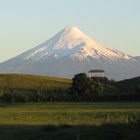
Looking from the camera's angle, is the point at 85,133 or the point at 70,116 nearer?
the point at 85,133

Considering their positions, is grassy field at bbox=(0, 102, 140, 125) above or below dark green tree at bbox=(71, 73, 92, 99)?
below

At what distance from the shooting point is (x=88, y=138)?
3356 centimetres

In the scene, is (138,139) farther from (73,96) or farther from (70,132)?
(73,96)

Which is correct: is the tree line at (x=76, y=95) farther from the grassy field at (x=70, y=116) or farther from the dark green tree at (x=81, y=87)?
the grassy field at (x=70, y=116)

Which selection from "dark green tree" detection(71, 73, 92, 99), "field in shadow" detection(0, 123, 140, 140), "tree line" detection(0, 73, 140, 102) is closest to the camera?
"field in shadow" detection(0, 123, 140, 140)

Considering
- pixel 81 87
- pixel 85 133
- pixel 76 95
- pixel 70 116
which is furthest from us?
pixel 81 87

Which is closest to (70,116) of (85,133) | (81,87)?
(85,133)

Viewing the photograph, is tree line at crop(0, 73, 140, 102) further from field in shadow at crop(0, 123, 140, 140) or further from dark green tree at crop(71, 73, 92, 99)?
field in shadow at crop(0, 123, 140, 140)

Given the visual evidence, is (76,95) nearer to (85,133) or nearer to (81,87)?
(81,87)

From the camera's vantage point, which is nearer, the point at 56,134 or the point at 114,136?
the point at 114,136

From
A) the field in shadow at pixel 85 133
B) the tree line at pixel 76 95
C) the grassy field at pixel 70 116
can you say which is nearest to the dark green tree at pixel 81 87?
the tree line at pixel 76 95

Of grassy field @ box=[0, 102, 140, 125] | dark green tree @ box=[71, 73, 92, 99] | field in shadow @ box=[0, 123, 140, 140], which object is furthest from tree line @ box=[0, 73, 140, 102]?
field in shadow @ box=[0, 123, 140, 140]

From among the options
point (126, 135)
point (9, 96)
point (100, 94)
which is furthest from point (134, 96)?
point (126, 135)

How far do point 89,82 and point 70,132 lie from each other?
382ft
